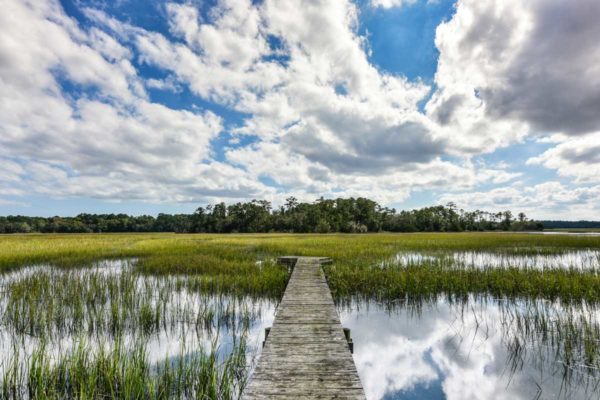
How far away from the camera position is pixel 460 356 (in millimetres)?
5922

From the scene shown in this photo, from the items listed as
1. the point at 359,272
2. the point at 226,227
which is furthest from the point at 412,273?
the point at 226,227

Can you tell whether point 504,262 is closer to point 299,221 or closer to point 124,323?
point 124,323

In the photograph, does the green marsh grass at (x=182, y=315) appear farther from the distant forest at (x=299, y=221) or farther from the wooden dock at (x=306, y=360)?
the distant forest at (x=299, y=221)

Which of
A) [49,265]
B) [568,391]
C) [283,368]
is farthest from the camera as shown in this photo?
[49,265]

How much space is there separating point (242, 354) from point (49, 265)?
575 inches

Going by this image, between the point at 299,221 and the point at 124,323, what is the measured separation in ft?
249

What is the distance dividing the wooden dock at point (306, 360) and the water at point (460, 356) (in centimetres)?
113

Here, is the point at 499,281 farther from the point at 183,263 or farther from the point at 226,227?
the point at 226,227

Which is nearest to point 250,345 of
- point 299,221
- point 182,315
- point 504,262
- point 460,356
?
point 182,315

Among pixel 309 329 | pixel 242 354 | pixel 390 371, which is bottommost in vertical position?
pixel 390 371

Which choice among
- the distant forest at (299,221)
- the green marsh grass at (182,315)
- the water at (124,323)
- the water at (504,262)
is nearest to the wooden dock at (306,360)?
the green marsh grass at (182,315)

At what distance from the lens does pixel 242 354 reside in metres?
5.25

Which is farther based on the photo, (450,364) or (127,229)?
(127,229)

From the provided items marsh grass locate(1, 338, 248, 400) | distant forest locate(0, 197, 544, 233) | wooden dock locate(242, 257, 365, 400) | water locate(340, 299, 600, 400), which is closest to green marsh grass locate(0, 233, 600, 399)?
marsh grass locate(1, 338, 248, 400)
